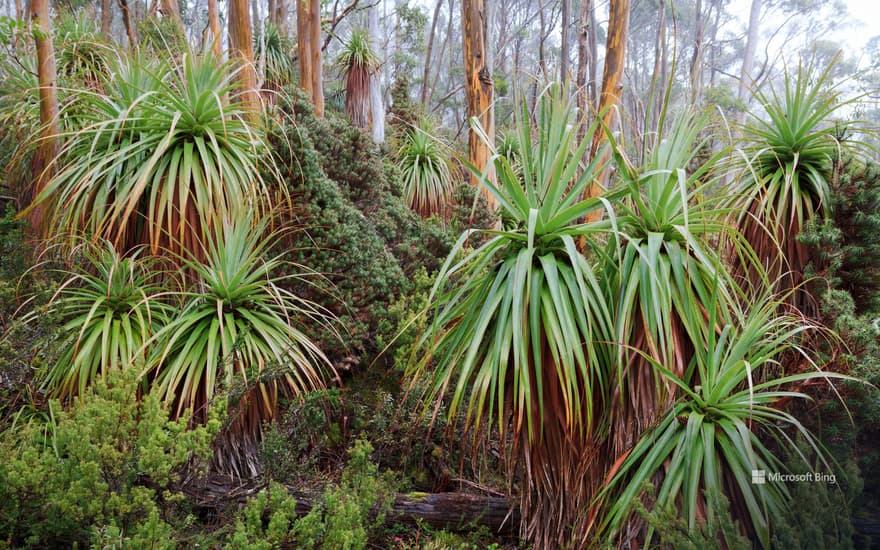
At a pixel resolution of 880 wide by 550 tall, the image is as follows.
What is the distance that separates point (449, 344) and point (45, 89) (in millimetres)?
3025

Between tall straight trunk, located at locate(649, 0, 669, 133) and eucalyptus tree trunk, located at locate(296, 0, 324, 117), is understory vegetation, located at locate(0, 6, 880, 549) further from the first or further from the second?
eucalyptus tree trunk, located at locate(296, 0, 324, 117)

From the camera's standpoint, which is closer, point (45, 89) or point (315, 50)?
point (45, 89)

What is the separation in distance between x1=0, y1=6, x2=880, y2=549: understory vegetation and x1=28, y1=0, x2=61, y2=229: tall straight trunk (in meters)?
0.08

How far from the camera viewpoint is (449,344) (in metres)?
2.67

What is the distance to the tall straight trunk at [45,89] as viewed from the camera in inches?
136

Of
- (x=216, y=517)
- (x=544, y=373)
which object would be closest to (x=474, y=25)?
(x=544, y=373)

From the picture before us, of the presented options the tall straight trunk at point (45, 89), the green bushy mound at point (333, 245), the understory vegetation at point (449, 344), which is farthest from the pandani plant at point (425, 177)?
the tall straight trunk at point (45, 89)

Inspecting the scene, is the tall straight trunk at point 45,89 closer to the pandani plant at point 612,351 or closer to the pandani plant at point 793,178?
the pandani plant at point 612,351

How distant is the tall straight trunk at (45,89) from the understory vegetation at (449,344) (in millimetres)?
75

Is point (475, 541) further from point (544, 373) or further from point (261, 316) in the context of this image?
point (261, 316)

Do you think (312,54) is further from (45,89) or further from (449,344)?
(449,344)

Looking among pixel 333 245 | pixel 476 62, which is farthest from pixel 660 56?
pixel 333 245

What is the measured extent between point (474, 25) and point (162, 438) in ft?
18.3

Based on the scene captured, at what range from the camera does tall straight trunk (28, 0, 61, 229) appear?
346 cm
